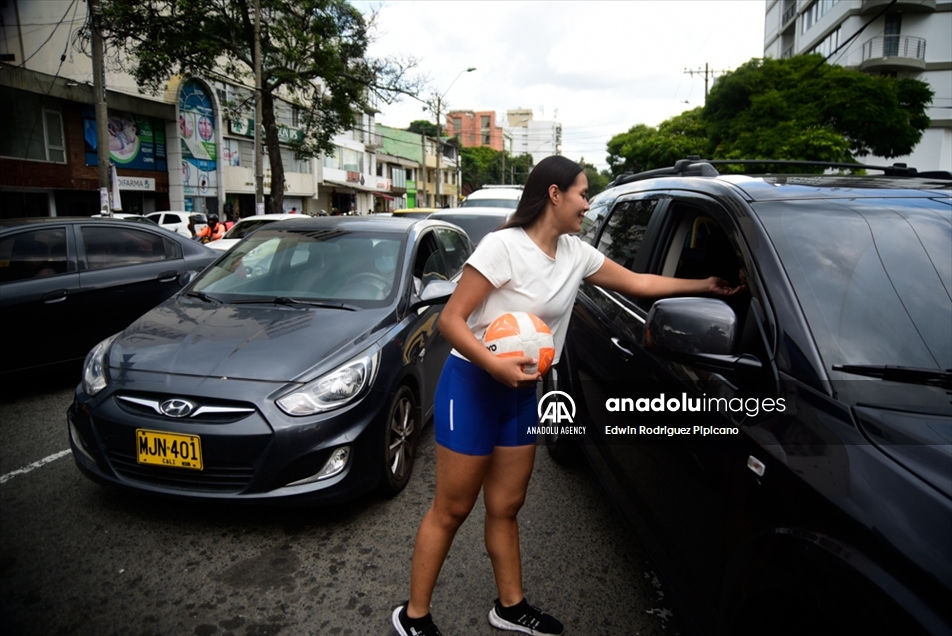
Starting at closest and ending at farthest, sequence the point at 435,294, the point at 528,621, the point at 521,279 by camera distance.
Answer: the point at 521,279 → the point at 528,621 → the point at 435,294

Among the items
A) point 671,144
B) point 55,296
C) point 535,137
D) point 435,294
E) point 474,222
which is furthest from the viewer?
point 535,137

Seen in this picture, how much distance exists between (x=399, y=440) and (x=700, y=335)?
2.18m

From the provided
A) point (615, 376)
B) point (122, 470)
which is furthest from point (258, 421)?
point (615, 376)

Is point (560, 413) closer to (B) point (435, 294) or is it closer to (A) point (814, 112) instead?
(B) point (435, 294)

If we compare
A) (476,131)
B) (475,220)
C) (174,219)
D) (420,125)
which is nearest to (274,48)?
(174,219)

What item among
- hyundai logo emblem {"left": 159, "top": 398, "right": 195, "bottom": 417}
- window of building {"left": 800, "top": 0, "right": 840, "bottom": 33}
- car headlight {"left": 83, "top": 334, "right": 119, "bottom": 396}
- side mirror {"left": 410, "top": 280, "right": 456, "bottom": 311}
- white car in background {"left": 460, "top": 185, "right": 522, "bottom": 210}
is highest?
window of building {"left": 800, "top": 0, "right": 840, "bottom": 33}

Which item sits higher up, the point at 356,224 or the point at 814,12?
the point at 814,12

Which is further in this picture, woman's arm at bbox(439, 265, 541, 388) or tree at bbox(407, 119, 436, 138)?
tree at bbox(407, 119, 436, 138)

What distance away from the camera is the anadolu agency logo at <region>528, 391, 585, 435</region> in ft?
12.0

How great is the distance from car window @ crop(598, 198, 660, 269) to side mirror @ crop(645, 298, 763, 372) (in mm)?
1312

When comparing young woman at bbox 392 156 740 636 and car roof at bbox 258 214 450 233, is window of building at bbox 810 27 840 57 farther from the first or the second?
young woman at bbox 392 156 740 636

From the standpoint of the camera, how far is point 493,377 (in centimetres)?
203

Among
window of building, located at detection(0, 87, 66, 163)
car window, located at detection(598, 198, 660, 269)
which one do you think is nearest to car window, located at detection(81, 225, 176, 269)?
car window, located at detection(598, 198, 660, 269)

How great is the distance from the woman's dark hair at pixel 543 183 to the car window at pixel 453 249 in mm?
2945
